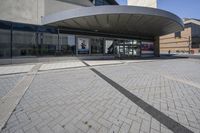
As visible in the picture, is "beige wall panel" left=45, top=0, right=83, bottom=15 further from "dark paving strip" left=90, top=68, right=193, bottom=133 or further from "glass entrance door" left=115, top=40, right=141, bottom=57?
"dark paving strip" left=90, top=68, right=193, bottom=133

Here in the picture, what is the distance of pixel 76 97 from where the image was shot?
16.7 ft

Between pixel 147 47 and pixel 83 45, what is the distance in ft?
47.3

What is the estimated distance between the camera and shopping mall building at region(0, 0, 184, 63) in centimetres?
A: 1465

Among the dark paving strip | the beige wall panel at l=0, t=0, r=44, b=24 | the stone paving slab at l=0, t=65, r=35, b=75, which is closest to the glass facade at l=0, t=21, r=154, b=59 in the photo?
the beige wall panel at l=0, t=0, r=44, b=24

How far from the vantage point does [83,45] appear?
21000 mm

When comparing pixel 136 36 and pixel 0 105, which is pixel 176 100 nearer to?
pixel 0 105

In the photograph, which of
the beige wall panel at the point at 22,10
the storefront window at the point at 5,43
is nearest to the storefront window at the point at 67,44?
the beige wall panel at the point at 22,10

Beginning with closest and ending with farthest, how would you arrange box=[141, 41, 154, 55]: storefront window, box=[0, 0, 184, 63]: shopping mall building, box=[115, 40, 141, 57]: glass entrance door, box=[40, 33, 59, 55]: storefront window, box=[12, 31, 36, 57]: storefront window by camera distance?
box=[0, 0, 184, 63]: shopping mall building → box=[12, 31, 36, 57]: storefront window → box=[40, 33, 59, 55]: storefront window → box=[115, 40, 141, 57]: glass entrance door → box=[141, 41, 154, 55]: storefront window

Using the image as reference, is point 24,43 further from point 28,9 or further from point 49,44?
point 28,9

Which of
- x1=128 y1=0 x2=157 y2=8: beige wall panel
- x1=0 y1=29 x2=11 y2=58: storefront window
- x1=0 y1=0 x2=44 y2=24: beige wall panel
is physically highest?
x1=128 y1=0 x2=157 y2=8: beige wall panel

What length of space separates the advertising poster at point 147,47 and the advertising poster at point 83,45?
1230cm

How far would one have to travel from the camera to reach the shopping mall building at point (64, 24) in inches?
577

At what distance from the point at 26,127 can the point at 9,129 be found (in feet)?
1.04

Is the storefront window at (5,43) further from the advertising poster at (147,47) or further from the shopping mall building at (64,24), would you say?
the advertising poster at (147,47)
